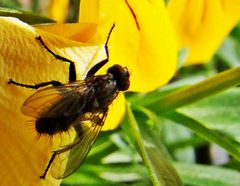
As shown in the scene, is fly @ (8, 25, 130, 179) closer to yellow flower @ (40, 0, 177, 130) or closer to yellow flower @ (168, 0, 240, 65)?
yellow flower @ (40, 0, 177, 130)

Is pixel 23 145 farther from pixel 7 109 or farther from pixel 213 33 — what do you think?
pixel 213 33

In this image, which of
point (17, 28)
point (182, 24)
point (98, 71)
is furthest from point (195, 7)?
point (17, 28)

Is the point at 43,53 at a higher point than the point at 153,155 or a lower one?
higher

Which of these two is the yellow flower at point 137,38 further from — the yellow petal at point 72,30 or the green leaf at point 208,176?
A: the green leaf at point 208,176

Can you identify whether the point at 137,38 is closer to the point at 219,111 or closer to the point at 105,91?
the point at 105,91

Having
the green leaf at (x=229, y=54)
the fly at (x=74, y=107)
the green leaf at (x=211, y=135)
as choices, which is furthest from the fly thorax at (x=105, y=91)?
the green leaf at (x=229, y=54)

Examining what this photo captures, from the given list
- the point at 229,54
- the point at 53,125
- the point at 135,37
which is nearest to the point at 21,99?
the point at 53,125
